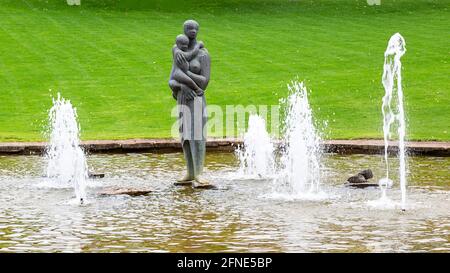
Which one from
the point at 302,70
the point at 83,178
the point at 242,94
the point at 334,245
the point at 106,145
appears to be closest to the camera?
the point at 334,245

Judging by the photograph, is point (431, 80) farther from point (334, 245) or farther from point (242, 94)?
point (334, 245)

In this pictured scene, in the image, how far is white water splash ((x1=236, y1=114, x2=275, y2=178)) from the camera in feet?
59.7

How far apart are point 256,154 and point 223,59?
1690cm

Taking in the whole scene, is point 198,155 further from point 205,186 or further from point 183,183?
point 205,186

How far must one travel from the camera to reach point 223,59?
3525 cm

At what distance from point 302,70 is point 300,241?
2191 centimetres

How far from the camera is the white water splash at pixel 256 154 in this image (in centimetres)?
1820

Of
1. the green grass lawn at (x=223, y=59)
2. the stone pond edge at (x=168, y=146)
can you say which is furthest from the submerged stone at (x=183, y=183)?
the green grass lawn at (x=223, y=59)

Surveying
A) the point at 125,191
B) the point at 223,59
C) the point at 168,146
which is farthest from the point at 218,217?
the point at 223,59

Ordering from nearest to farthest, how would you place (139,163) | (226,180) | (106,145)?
(226,180) < (139,163) < (106,145)

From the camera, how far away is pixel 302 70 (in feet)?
110
